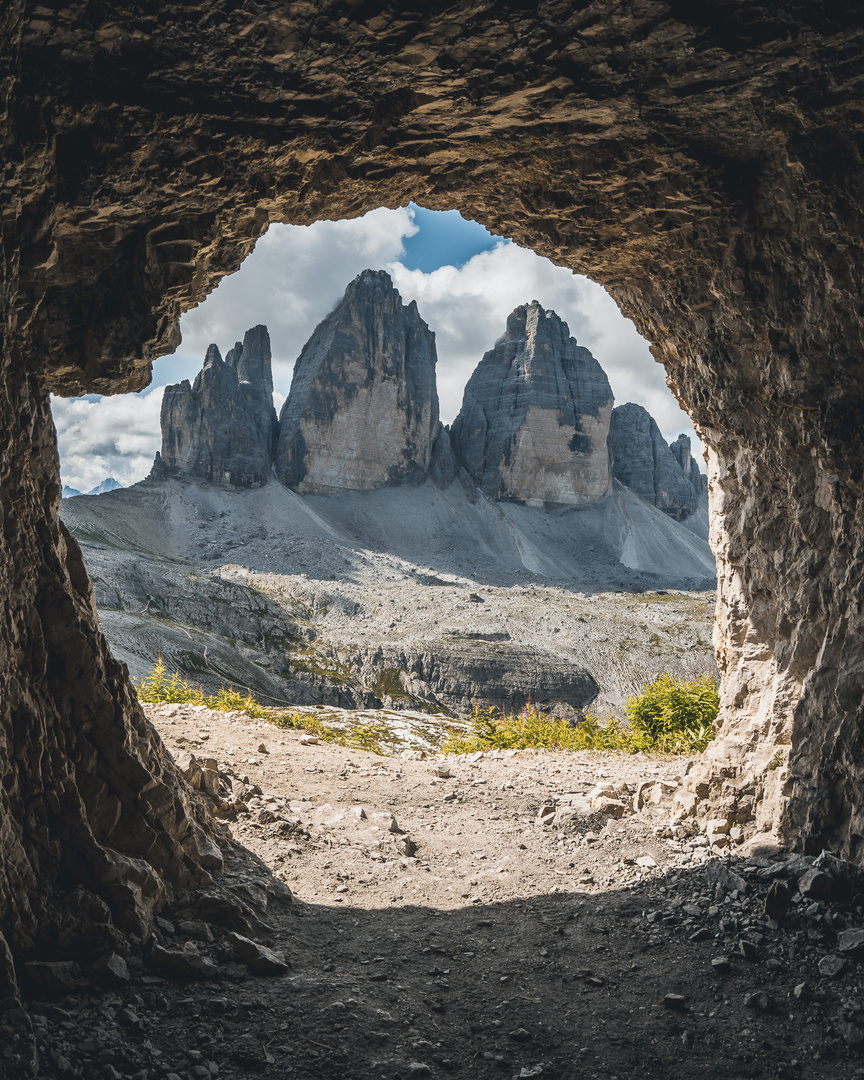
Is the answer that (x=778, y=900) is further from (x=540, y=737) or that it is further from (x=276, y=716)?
(x=276, y=716)

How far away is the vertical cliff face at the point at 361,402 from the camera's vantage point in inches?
4754

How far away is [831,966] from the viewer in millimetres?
5094

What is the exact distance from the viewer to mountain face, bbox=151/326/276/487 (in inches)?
4518

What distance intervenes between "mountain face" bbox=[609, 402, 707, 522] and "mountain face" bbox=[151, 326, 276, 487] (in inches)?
2895

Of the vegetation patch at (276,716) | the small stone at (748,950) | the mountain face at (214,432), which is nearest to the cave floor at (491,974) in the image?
the small stone at (748,950)

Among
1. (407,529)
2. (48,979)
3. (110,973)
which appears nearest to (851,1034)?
(110,973)

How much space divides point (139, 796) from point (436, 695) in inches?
1926

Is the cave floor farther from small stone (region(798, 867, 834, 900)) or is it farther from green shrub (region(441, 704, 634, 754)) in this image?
green shrub (region(441, 704, 634, 754))

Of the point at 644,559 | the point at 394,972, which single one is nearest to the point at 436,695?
the point at 394,972

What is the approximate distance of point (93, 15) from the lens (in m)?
4.52

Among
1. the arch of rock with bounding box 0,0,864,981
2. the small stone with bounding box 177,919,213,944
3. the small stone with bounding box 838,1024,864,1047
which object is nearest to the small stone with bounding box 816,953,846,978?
the small stone with bounding box 838,1024,864,1047

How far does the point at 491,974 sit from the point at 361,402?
121043 millimetres

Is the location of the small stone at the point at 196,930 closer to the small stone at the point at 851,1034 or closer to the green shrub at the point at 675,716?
the small stone at the point at 851,1034

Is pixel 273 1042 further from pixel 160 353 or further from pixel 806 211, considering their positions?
pixel 806 211
